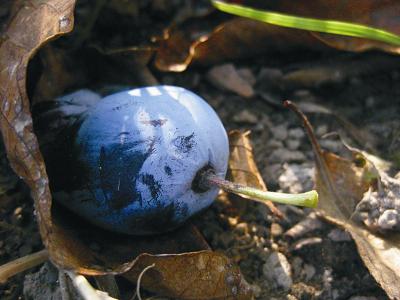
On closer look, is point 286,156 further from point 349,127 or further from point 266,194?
point 266,194

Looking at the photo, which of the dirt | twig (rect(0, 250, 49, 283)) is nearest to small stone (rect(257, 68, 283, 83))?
the dirt

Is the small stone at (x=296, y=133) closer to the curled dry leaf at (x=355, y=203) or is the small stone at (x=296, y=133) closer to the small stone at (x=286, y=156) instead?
the small stone at (x=286, y=156)

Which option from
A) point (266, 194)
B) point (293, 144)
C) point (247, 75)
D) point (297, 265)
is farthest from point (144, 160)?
point (247, 75)

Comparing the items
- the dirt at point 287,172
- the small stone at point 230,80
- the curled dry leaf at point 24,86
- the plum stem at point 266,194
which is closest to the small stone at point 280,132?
the dirt at point 287,172

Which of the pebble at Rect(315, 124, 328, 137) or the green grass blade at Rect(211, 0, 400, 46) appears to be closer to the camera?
the green grass blade at Rect(211, 0, 400, 46)

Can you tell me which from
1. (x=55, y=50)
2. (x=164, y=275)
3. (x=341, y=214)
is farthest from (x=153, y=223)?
(x=55, y=50)

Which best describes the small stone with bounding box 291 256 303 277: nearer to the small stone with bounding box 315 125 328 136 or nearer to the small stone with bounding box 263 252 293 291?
the small stone with bounding box 263 252 293 291

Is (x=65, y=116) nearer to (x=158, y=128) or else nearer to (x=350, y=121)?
(x=158, y=128)
